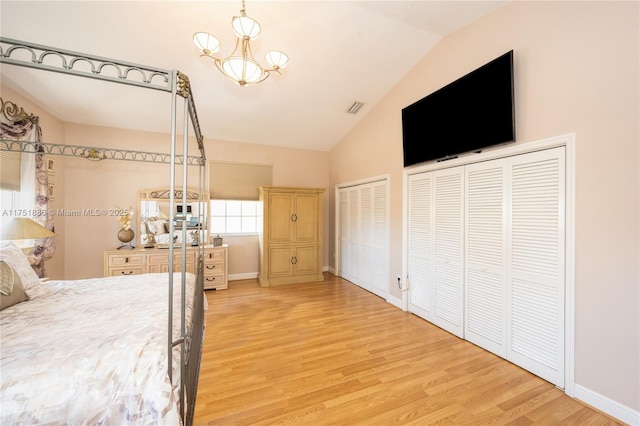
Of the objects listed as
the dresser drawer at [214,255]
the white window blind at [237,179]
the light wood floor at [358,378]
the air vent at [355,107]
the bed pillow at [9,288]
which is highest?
the air vent at [355,107]

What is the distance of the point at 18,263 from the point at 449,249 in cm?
378

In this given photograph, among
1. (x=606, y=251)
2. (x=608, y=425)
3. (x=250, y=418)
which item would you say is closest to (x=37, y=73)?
(x=250, y=418)

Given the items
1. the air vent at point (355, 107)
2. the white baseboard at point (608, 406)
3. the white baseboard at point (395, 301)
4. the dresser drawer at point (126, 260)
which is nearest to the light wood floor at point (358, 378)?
the white baseboard at point (608, 406)

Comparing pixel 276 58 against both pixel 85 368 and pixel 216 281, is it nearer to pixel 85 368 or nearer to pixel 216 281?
pixel 85 368

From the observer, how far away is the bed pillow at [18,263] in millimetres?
1728

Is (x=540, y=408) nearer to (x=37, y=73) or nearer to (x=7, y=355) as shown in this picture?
(x=7, y=355)

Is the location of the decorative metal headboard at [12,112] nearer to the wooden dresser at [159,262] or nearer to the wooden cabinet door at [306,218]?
the wooden dresser at [159,262]

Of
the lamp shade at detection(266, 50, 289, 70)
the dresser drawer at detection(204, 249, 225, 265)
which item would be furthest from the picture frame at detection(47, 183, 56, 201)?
the lamp shade at detection(266, 50, 289, 70)

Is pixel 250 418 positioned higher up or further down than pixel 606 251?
further down

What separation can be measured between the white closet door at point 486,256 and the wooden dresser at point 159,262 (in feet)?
11.0

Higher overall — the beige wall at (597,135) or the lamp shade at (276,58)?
the lamp shade at (276,58)

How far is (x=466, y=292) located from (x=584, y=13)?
245 centimetres

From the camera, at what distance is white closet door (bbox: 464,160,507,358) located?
2324 mm

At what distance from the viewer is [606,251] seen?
5.55ft
